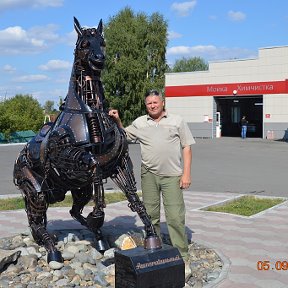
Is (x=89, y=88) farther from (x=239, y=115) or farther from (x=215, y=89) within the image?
(x=239, y=115)

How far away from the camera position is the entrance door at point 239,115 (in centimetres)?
3444

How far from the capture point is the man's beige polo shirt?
5.16 m

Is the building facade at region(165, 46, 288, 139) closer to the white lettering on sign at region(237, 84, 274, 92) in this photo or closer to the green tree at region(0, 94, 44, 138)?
the white lettering on sign at region(237, 84, 274, 92)

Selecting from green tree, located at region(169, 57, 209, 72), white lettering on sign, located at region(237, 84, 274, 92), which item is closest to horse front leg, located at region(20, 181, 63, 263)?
white lettering on sign, located at region(237, 84, 274, 92)

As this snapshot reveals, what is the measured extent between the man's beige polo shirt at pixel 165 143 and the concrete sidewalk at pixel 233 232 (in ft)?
4.31

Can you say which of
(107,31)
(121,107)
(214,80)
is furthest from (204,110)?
(107,31)

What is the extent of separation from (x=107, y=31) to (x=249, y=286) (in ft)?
95.8

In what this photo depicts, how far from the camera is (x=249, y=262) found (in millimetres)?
5422

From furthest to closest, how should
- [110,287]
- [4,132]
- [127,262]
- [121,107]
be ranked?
[121,107] < [4,132] < [110,287] < [127,262]

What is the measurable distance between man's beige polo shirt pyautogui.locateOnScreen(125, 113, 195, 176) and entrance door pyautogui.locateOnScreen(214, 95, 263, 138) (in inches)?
1166

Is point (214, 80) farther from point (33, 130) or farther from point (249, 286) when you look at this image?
point (249, 286)

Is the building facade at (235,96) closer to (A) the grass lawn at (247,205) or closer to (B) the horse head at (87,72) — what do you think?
(A) the grass lawn at (247,205)

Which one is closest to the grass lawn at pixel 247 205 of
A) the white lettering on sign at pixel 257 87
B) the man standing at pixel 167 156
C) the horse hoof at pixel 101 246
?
the man standing at pixel 167 156

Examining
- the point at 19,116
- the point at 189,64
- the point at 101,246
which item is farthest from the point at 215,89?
the point at 189,64
